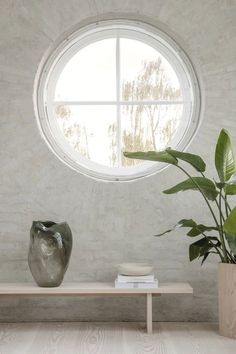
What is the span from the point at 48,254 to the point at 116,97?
131 centimetres

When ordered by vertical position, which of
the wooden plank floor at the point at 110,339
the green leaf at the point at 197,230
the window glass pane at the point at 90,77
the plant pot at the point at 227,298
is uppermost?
the window glass pane at the point at 90,77

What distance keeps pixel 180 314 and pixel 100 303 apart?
0.56 m

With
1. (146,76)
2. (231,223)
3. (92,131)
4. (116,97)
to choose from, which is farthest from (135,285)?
(146,76)

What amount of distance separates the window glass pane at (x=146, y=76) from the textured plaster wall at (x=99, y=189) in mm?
250

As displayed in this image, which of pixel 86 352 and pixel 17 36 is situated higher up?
pixel 17 36

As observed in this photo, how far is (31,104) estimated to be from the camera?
13.9 ft

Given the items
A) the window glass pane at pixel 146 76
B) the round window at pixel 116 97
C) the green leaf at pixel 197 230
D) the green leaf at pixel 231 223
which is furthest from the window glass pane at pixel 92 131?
the green leaf at pixel 231 223

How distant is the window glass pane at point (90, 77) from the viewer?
4430 mm

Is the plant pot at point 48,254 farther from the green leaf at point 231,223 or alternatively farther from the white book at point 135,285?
the green leaf at point 231,223

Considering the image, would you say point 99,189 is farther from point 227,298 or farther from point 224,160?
point 227,298

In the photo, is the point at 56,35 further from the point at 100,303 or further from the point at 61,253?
the point at 100,303

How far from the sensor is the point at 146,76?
4441 millimetres

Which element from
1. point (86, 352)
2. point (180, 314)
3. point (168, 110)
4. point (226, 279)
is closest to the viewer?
point (86, 352)

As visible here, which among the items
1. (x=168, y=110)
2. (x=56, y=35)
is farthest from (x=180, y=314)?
(x=56, y=35)
